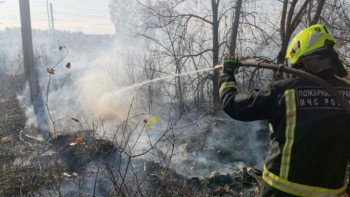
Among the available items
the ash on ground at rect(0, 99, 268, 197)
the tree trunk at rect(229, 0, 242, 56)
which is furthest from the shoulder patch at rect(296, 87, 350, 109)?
the tree trunk at rect(229, 0, 242, 56)

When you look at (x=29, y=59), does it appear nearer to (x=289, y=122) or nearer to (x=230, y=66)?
(x=230, y=66)

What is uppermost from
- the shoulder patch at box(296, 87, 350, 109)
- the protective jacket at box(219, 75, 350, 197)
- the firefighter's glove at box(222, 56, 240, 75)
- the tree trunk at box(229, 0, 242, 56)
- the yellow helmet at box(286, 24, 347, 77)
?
the tree trunk at box(229, 0, 242, 56)

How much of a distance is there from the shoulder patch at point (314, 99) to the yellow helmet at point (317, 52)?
195 millimetres

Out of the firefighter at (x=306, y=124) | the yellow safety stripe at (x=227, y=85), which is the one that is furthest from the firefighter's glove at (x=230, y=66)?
the firefighter at (x=306, y=124)

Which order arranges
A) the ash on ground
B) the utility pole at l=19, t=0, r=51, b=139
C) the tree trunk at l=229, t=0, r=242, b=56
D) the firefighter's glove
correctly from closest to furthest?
the firefighter's glove → the ash on ground → the tree trunk at l=229, t=0, r=242, b=56 → the utility pole at l=19, t=0, r=51, b=139

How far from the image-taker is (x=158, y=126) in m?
9.85

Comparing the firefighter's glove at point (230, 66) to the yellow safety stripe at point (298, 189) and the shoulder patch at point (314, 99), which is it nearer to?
the shoulder patch at point (314, 99)

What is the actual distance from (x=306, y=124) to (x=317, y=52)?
1.91ft

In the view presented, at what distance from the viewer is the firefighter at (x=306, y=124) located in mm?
2326

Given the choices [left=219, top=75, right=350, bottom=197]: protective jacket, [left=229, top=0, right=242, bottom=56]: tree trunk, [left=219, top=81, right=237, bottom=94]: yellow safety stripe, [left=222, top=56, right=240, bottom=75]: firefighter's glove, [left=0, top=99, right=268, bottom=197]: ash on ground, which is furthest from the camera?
[left=229, top=0, right=242, bottom=56]: tree trunk

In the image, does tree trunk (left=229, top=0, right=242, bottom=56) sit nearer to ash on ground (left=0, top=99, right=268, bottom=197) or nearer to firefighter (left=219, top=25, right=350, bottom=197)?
ash on ground (left=0, top=99, right=268, bottom=197)

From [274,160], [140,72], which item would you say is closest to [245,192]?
[274,160]

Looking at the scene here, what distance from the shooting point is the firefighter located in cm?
233

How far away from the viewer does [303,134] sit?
2307 millimetres
